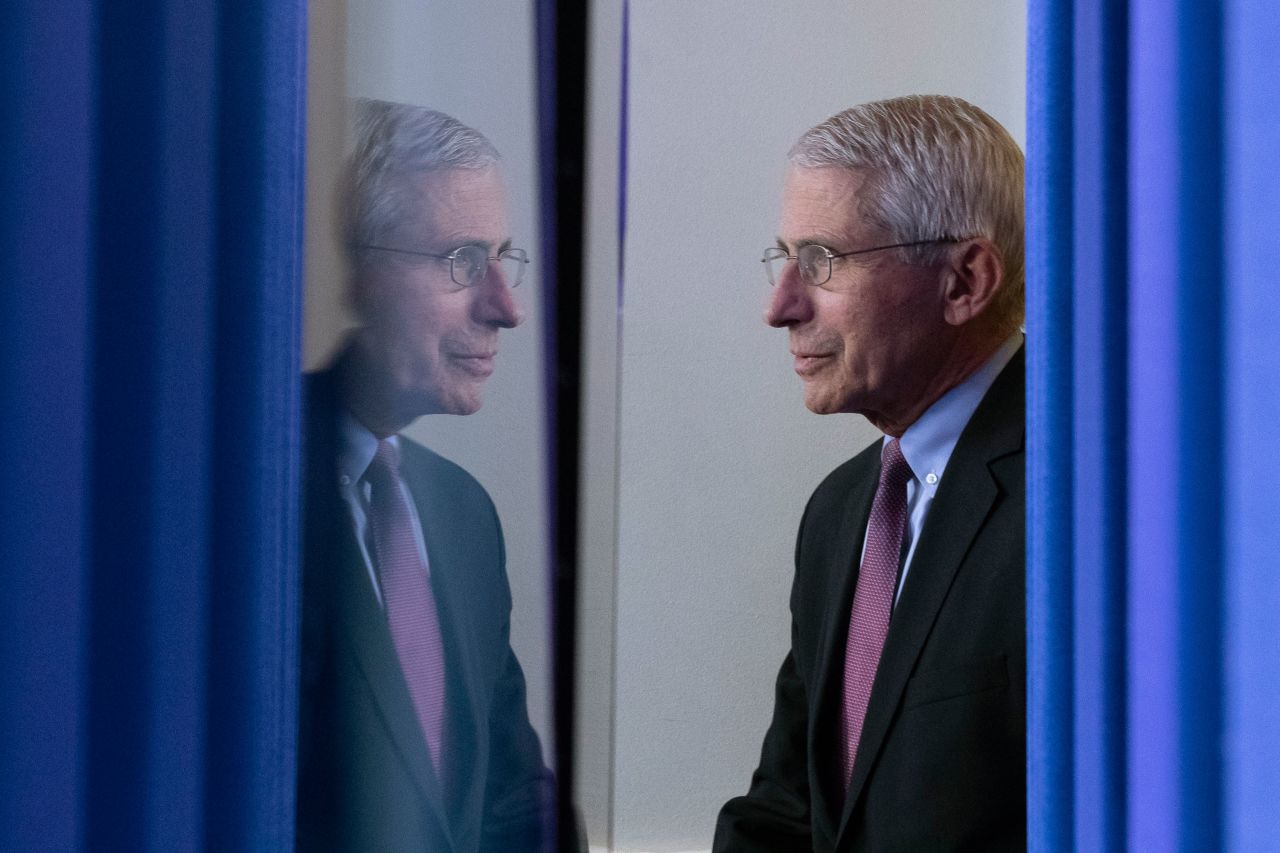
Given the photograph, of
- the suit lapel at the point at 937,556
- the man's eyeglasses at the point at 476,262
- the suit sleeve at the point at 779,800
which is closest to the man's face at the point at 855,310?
the suit lapel at the point at 937,556

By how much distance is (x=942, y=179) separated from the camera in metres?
1.23

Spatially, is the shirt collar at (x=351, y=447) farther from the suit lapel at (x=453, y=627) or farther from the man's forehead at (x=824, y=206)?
the man's forehead at (x=824, y=206)

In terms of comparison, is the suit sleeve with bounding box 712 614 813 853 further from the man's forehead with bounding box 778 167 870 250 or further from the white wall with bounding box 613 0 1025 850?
the man's forehead with bounding box 778 167 870 250

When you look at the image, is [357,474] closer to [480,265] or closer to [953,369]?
[480,265]

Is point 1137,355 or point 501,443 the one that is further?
point 501,443

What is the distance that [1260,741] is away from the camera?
542 mm

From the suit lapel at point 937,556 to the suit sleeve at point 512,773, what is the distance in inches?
16.1

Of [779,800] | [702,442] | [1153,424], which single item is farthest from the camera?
[702,442]

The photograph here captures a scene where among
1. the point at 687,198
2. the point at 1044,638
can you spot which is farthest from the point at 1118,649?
the point at 687,198

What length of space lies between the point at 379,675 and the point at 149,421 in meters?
0.23

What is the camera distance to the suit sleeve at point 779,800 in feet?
4.42

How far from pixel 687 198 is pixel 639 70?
20cm

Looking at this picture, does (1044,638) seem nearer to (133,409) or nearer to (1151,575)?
(1151,575)

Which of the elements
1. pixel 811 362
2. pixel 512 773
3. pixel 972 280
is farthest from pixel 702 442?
pixel 512 773
